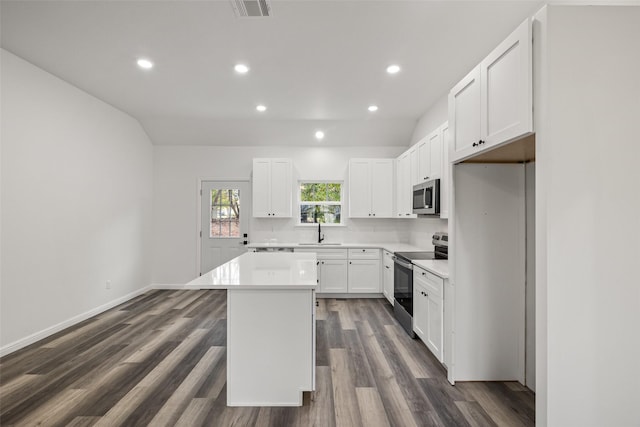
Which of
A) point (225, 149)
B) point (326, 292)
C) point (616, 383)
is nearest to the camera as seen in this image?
point (616, 383)

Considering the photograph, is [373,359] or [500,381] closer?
[500,381]

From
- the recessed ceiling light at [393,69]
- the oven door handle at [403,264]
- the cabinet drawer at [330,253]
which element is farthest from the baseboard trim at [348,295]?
the recessed ceiling light at [393,69]

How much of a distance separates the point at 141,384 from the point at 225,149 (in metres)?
4.26

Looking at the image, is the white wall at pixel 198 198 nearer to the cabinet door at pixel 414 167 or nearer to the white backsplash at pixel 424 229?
the white backsplash at pixel 424 229

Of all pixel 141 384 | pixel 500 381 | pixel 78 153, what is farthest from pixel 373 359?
pixel 78 153

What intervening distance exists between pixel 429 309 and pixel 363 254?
7.15ft

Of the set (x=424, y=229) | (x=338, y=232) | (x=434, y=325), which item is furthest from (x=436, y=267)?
(x=338, y=232)

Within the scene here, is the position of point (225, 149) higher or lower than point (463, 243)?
higher

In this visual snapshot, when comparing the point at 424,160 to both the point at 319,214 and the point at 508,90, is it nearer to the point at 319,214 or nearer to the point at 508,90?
the point at 508,90

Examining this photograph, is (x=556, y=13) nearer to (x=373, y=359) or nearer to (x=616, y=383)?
(x=616, y=383)

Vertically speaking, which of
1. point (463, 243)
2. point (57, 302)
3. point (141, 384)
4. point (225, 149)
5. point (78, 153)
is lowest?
point (141, 384)

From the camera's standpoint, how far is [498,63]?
74.8 inches

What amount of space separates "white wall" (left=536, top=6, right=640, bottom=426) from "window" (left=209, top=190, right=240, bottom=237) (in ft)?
16.9

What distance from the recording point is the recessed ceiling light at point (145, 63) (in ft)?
10.5
